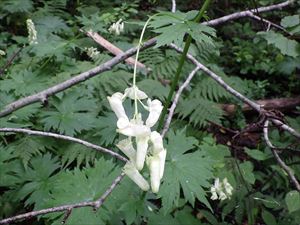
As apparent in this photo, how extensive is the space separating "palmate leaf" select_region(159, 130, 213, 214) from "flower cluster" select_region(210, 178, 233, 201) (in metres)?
0.42

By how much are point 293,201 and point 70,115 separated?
157 cm

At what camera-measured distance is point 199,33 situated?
1.32 meters

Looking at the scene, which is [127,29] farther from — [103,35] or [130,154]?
[130,154]

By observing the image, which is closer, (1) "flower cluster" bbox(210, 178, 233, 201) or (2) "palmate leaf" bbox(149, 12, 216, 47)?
(2) "palmate leaf" bbox(149, 12, 216, 47)

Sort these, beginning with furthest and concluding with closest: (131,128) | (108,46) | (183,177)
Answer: (108,46) < (183,177) < (131,128)

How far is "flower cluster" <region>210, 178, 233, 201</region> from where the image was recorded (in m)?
2.20

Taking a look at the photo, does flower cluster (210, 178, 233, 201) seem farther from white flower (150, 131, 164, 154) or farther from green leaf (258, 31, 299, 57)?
white flower (150, 131, 164, 154)

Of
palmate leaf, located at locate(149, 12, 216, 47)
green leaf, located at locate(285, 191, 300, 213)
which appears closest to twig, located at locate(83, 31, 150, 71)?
green leaf, located at locate(285, 191, 300, 213)

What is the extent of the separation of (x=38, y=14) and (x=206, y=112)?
2.51 m

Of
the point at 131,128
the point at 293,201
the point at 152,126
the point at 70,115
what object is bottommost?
the point at 70,115

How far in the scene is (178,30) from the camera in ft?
4.33

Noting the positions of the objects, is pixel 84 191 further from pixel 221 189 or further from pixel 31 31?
pixel 31 31

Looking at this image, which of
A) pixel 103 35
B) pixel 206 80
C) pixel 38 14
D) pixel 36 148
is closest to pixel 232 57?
pixel 206 80

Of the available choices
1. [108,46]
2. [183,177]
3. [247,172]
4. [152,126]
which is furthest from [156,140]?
[108,46]
